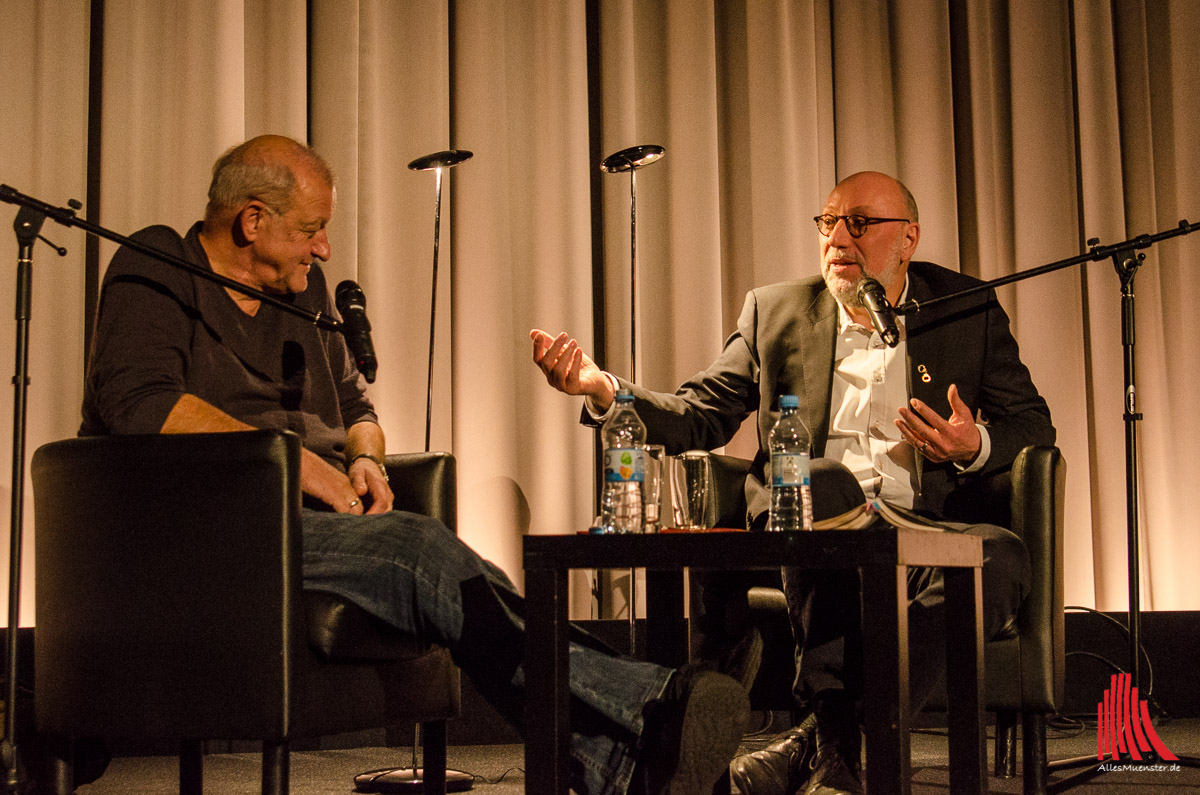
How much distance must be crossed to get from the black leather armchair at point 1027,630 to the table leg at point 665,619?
0.53ft

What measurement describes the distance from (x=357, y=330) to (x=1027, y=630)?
1.30 meters

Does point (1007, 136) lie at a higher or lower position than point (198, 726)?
higher

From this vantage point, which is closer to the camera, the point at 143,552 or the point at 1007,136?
the point at 143,552

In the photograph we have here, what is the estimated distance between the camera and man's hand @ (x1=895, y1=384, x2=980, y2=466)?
2.32m

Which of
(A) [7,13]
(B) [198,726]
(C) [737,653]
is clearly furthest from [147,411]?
(A) [7,13]

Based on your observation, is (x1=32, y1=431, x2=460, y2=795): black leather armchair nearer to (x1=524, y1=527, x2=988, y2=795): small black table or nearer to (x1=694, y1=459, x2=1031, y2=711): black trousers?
(x1=524, y1=527, x2=988, y2=795): small black table

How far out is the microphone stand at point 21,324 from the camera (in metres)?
1.85

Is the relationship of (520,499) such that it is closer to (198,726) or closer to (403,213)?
(403,213)

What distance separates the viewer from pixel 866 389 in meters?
2.68

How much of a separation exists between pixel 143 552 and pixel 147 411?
254 millimetres

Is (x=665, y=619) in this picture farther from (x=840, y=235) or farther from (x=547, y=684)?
(x=840, y=235)

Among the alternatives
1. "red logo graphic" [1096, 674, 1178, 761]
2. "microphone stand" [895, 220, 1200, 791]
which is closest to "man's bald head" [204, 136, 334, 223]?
"microphone stand" [895, 220, 1200, 791]

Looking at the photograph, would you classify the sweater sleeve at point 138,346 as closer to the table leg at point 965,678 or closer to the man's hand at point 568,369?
the man's hand at point 568,369

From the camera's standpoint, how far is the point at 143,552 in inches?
64.3
